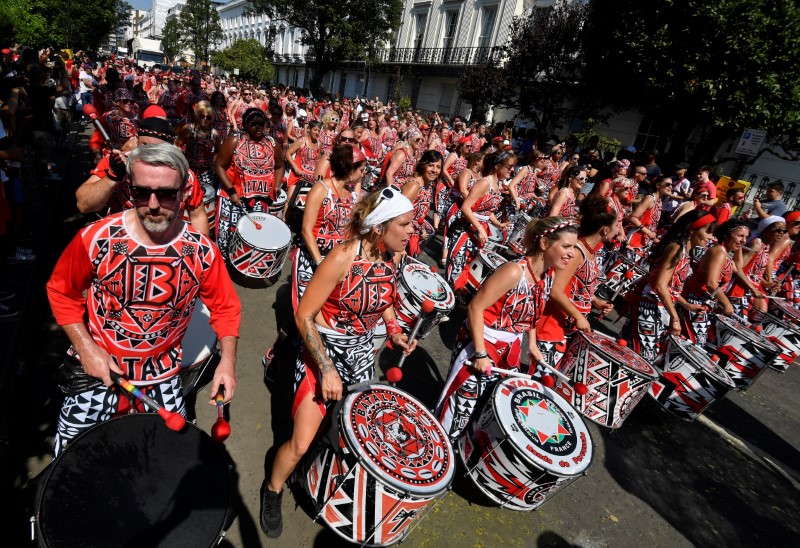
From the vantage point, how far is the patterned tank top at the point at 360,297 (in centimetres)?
271

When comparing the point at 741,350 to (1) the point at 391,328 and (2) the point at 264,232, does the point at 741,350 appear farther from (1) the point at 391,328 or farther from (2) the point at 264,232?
(2) the point at 264,232

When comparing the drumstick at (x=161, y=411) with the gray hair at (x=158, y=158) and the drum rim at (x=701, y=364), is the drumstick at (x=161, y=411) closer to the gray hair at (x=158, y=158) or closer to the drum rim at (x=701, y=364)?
the gray hair at (x=158, y=158)

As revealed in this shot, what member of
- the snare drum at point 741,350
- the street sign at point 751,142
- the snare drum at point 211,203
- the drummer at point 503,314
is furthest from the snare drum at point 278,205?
the street sign at point 751,142

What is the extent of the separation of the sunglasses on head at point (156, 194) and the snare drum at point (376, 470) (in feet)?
4.42

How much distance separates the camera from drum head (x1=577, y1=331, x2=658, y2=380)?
12.5ft

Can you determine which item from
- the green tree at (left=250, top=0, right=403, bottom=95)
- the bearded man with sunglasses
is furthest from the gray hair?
Answer: the green tree at (left=250, top=0, right=403, bottom=95)

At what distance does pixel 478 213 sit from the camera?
638 centimetres

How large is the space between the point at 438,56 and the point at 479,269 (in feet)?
110

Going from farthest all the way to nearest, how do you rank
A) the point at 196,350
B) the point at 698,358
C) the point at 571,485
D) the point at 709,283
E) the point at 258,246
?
the point at 258,246 → the point at 709,283 → the point at 698,358 → the point at 571,485 → the point at 196,350

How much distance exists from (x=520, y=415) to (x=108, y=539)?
225 centimetres

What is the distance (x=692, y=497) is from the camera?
386 cm

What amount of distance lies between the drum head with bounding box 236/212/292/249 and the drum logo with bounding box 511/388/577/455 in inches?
135

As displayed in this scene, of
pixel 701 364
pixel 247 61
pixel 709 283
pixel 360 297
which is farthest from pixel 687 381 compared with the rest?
pixel 247 61

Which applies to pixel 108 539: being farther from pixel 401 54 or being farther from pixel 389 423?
pixel 401 54
